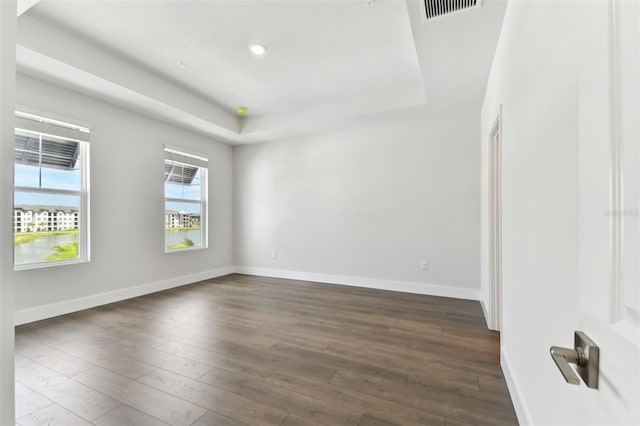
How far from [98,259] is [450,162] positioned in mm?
5007

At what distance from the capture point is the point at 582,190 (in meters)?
0.55

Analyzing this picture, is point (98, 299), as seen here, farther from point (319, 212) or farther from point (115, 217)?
point (319, 212)

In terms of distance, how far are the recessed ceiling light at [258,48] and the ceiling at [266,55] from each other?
0.06 metres

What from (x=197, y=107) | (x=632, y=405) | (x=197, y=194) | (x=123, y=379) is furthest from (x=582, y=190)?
(x=197, y=194)

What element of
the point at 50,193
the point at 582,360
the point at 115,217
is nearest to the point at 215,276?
the point at 115,217

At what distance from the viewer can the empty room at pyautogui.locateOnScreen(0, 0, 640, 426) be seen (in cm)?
63

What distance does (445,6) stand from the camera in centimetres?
189

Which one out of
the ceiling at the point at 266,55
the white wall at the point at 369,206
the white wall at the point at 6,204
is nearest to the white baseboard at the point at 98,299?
the white wall at the point at 369,206

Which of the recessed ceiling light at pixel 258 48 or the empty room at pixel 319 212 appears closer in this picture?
the empty room at pixel 319 212

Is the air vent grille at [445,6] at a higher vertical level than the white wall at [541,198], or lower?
higher

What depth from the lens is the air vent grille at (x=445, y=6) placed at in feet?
6.08

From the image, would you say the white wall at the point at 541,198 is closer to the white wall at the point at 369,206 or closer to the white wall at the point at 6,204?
the white wall at the point at 6,204

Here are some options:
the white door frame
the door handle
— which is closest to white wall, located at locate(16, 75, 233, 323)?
the door handle

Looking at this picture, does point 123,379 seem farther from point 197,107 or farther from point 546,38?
point 197,107
